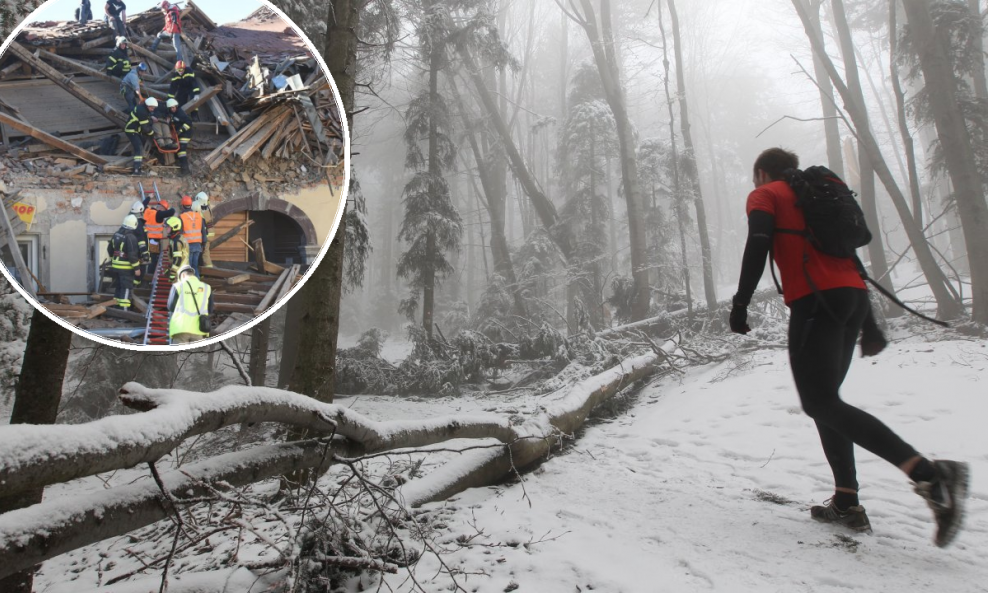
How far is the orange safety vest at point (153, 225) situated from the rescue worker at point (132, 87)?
320 mm

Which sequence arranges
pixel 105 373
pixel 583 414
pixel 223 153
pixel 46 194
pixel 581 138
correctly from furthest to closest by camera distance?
pixel 581 138
pixel 105 373
pixel 583 414
pixel 223 153
pixel 46 194

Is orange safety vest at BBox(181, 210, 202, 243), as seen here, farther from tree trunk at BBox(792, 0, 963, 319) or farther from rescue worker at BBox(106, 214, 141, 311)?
tree trunk at BBox(792, 0, 963, 319)

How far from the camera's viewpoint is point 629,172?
1408 cm

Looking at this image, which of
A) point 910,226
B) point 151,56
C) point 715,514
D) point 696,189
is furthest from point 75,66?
point 696,189

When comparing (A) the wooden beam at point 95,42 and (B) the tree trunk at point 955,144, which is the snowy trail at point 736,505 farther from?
(B) the tree trunk at point 955,144

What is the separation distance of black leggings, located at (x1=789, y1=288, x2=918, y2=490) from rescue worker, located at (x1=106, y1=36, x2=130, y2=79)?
301 centimetres

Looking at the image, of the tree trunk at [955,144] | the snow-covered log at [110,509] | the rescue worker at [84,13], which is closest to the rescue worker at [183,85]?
the rescue worker at [84,13]

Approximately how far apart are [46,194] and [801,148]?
45.6 m

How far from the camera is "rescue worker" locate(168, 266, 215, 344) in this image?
174 centimetres

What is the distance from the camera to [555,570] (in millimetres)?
2469

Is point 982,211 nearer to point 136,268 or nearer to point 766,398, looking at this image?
point 766,398

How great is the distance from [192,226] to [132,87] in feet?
1.49

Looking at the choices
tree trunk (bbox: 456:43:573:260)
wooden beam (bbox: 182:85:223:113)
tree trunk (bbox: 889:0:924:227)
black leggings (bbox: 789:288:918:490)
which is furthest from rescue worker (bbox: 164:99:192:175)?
tree trunk (bbox: 456:43:573:260)

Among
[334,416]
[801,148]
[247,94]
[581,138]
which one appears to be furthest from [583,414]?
[801,148]
